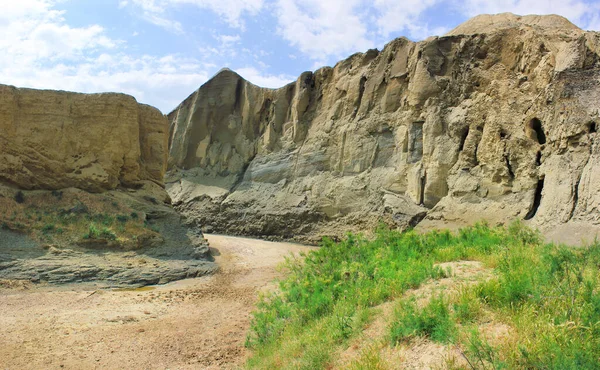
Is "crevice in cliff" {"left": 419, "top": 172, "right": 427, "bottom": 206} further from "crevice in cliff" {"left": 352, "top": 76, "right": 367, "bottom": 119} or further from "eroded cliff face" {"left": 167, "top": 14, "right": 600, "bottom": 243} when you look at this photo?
"crevice in cliff" {"left": 352, "top": 76, "right": 367, "bottom": 119}

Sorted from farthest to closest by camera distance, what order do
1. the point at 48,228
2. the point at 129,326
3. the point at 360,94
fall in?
1. the point at 360,94
2. the point at 48,228
3. the point at 129,326

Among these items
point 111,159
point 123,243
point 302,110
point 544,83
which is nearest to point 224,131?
point 302,110

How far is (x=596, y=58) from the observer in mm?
15055

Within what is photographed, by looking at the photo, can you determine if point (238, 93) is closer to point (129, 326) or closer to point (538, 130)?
point (538, 130)

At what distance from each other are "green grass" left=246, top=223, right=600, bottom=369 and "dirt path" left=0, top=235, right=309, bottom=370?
100cm

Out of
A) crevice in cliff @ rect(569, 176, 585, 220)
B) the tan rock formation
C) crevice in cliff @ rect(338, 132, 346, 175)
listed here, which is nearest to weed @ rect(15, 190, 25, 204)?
the tan rock formation

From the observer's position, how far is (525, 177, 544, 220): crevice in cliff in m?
15.7

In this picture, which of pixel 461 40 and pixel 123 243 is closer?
pixel 123 243

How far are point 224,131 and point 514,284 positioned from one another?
91.2 ft

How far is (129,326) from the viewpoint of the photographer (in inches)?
357

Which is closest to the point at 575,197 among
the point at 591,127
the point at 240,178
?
the point at 591,127

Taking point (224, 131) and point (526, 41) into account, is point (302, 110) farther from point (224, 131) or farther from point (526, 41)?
Result: point (526, 41)

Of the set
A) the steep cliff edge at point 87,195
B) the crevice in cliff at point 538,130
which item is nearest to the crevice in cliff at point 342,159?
the steep cliff edge at point 87,195

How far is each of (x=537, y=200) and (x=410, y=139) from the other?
261 inches
